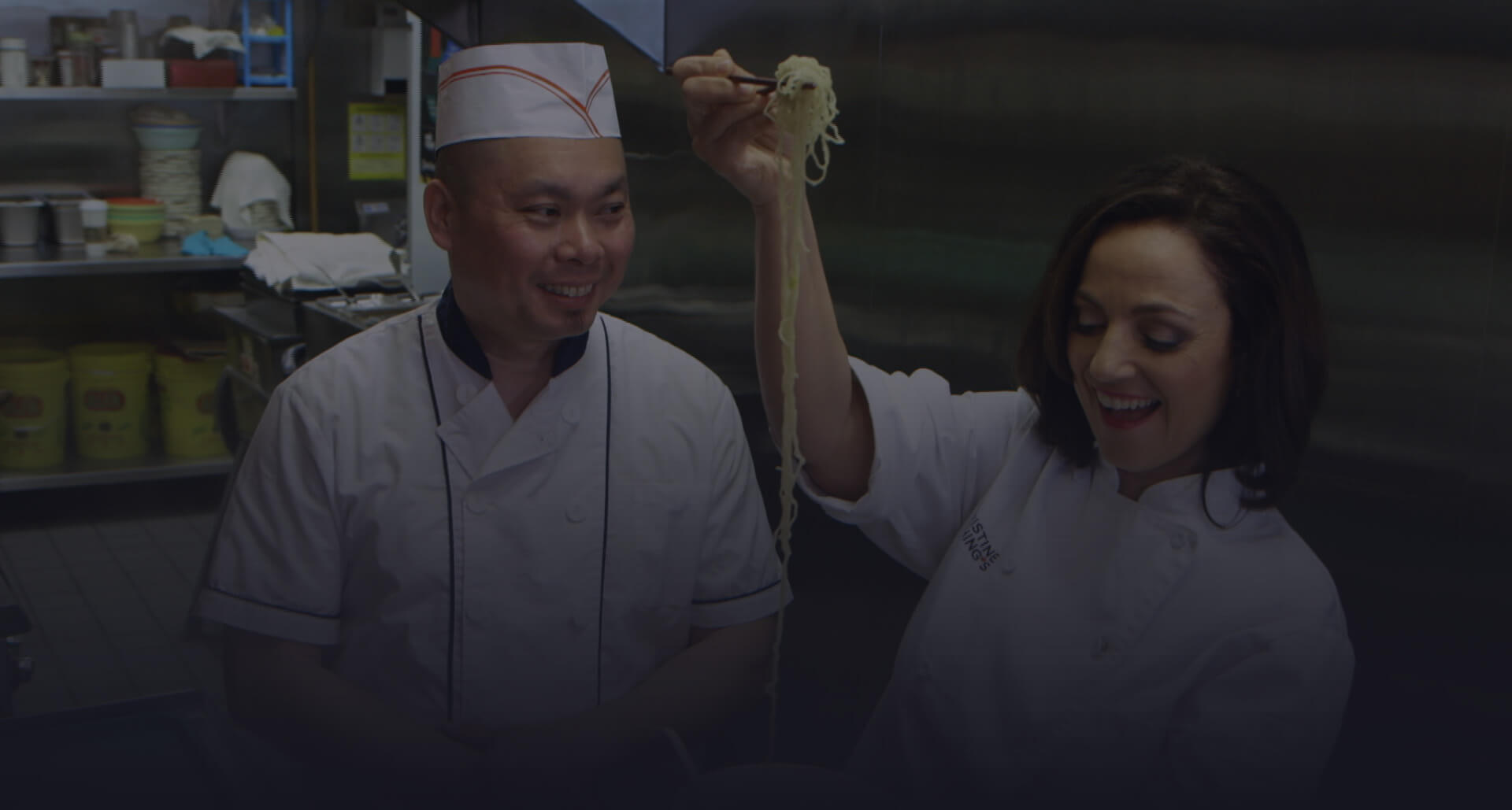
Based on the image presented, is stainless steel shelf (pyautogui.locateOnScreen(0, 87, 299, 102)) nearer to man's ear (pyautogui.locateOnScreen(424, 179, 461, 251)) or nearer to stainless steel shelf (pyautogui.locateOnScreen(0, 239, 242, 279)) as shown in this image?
stainless steel shelf (pyautogui.locateOnScreen(0, 239, 242, 279))

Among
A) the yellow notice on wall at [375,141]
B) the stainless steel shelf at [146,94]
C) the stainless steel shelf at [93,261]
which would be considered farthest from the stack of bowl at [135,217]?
the yellow notice on wall at [375,141]

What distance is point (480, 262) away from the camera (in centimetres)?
144

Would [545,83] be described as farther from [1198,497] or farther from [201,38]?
[201,38]

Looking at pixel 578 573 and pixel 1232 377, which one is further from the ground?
pixel 1232 377

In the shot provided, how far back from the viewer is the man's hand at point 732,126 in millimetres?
1255

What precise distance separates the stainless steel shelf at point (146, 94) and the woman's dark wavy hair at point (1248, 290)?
423cm

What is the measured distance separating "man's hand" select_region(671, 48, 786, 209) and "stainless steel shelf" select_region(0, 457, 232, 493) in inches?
166

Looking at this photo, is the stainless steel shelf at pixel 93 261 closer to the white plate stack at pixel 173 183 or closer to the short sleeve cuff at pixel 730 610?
the white plate stack at pixel 173 183

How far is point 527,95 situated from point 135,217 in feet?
13.0

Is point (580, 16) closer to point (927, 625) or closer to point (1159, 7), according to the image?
point (1159, 7)

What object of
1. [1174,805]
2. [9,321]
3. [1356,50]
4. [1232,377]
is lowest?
[9,321]

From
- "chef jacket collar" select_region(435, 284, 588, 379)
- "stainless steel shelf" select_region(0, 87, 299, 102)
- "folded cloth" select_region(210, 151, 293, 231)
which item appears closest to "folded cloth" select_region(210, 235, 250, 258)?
"folded cloth" select_region(210, 151, 293, 231)

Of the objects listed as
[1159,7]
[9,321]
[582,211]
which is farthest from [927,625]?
[9,321]

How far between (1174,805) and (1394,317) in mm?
659
